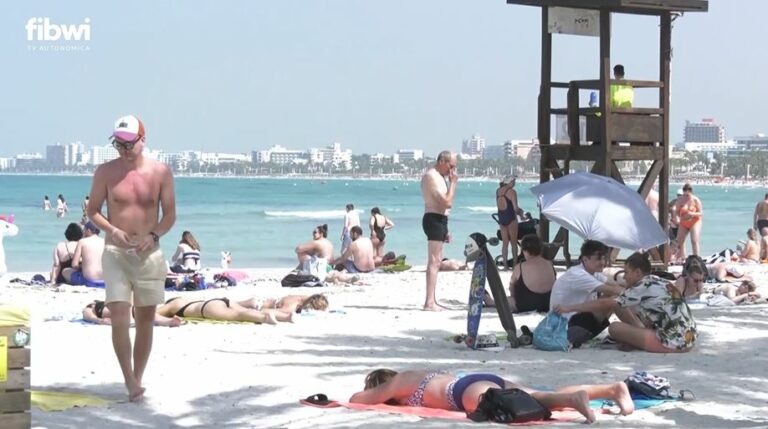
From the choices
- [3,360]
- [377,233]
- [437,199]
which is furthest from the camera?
[377,233]

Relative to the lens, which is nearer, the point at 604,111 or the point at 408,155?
the point at 604,111

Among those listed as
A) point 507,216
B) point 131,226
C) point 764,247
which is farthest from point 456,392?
point 764,247

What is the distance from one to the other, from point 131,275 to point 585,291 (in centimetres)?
368

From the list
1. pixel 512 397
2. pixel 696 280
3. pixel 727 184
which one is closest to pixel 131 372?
pixel 512 397

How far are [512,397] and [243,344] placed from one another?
337 cm

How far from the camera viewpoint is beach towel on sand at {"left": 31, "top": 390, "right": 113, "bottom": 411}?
656 centimetres

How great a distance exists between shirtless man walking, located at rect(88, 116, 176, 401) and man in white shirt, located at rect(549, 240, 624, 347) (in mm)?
3382

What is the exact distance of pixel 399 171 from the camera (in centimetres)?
16725

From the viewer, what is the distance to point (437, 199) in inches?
433

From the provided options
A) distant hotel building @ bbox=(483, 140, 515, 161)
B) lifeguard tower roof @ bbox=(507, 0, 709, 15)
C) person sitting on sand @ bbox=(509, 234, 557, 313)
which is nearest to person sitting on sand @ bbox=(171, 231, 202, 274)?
lifeguard tower roof @ bbox=(507, 0, 709, 15)

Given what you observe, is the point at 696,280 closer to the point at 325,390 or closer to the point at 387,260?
the point at 325,390

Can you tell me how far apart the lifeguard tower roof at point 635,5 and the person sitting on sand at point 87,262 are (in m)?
5.88

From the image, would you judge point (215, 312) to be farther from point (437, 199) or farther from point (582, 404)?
point (582, 404)

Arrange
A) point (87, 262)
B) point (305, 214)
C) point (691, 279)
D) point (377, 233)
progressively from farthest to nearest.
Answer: point (305, 214) → point (377, 233) → point (87, 262) → point (691, 279)
